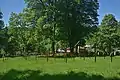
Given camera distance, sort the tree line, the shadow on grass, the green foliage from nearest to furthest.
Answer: the shadow on grass, the tree line, the green foliage

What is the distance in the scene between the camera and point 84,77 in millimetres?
16844

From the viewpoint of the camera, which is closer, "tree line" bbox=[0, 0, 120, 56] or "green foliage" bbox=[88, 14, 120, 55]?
"tree line" bbox=[0, 0, 120, 56]

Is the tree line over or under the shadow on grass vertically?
over

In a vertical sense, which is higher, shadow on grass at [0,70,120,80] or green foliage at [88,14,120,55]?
green foliage at [88,14,120,55]

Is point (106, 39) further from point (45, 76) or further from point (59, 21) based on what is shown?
point (45, 76)

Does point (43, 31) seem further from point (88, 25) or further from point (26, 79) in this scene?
point (26, 79)

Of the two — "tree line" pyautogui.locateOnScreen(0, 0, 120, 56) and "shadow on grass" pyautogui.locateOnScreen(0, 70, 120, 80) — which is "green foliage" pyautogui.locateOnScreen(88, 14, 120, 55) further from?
"shadow on grass" pyautogui.locateOnScreen(0, 70, 120, 80)

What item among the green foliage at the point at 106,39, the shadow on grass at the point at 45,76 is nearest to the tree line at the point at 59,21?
the green foliage at the point at 106,39

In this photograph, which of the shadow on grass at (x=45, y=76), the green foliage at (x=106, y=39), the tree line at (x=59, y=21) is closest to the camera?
the shadow on grass at (x=45, y=76)

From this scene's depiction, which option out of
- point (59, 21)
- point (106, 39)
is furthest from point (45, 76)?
point (106, 39)

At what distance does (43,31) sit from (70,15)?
551 centimetres

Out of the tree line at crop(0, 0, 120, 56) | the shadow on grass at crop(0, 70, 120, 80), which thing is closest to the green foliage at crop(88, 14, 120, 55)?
the tree line at crop(0, 0, 120, 56)

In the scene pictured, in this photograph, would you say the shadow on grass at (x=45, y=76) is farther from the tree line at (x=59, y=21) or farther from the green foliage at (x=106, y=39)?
the green foliage at (x=106, y=39)

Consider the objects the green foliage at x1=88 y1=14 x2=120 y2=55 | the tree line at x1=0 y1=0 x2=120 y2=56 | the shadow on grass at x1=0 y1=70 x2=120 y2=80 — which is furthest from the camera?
the green foliage at x1=88 y1=14 x2=120 y2=55
